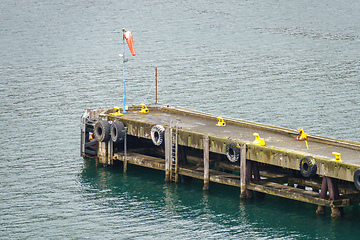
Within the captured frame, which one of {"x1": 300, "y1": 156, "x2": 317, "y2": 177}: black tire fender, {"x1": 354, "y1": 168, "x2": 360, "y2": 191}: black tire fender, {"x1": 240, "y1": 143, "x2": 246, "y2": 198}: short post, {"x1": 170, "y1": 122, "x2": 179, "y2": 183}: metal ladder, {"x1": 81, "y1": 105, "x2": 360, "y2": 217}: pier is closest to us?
{"x1": 354, "y1": 168, "x2": 360, "y2": 191}: black tire fender

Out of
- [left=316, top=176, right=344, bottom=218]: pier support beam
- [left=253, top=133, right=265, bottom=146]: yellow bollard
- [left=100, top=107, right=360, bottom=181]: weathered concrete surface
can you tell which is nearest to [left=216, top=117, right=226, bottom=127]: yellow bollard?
[left=100, top=107, right=360, bottom=181]: weathered concrete surface

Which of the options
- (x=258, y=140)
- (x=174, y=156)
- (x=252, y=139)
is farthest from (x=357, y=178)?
(x=174, y=156)

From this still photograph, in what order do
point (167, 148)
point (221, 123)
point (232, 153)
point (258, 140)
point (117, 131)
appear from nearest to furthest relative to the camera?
point (258, 140)
point (232, 153)
point (167, 148)
point (221, 123)
point (117, 131)

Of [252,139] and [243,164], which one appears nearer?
[243,164]

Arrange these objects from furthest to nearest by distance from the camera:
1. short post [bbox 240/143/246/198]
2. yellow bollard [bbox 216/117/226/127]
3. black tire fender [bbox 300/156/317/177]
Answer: yellow bollard [bbox 216/117/226/127], short post [bbox 240/143/246/198], black tire fender [bbox 300/156/317/177]

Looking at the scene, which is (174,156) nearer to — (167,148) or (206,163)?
(167,148)

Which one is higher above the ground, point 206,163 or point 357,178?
point 357,178

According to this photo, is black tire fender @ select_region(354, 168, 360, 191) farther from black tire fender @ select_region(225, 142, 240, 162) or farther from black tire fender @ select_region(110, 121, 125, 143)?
black tire fender @ select_region(110, 121, 125, 143)
